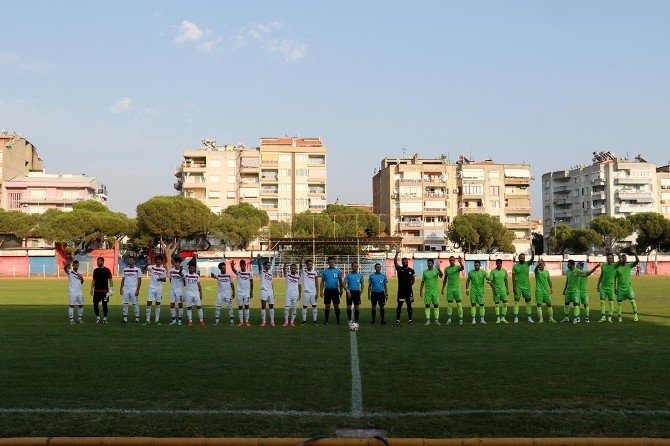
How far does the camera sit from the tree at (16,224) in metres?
89.2

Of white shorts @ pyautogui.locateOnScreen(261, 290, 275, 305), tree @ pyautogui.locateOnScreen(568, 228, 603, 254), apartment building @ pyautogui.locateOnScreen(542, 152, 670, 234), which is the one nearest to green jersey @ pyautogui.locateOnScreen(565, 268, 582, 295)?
white shorts @ pyautogui.locateOnScreen(261, 290, 275, 305)

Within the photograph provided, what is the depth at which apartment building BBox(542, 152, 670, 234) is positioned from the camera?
404 feet

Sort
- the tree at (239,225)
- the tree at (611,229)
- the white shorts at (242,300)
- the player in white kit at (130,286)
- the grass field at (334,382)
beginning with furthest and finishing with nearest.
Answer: the tree at (611,229), the tree at (239,225), the player in white kit at (130,286), the white shorts at (242,300), the grass field at (334,382)

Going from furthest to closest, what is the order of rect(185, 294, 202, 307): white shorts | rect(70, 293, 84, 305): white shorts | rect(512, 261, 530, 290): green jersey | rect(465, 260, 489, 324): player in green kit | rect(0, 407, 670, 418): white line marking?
rect(512, 261, 530, 290): green jersey → rect(70, 293, 84, 305): white shorts → rect(465, 260, 489, 324): player in green kit → rect(185, 294, 202, 307): white shorts → rect(0, 407, 670, 418): white line marking

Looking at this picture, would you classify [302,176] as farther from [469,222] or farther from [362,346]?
[362,346]

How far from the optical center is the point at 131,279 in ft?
73.3

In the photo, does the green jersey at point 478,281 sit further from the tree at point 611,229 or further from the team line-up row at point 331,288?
the tree at point 611,229

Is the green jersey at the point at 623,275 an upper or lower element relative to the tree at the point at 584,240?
lower

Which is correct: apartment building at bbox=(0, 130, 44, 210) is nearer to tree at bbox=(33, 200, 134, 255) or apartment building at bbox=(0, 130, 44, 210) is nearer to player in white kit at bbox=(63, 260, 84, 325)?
tree at bbox=(33, 200, 134, 255)

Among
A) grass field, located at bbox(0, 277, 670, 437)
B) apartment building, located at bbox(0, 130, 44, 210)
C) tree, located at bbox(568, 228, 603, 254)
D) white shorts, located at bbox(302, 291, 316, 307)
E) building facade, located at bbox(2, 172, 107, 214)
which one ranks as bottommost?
grass field, located at bbox(0, 277, 670, 437)

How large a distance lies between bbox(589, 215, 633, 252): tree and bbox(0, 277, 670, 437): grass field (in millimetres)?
88545

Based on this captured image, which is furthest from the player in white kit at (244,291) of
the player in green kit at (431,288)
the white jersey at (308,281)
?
the player in green kit at (431,288)

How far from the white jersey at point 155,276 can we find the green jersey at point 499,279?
1032 cm

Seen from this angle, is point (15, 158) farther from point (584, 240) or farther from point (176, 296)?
point (176, 296)
